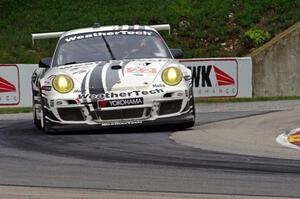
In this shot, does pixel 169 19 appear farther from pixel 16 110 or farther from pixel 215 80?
pixel 16 110

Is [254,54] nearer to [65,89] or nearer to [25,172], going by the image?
[65,89]

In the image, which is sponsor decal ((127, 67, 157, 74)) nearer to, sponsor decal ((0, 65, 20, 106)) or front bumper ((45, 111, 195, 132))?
front bumper ((45, 111, 195, 132))

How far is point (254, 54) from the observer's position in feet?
75.7

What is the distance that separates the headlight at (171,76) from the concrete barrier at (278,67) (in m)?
11.8

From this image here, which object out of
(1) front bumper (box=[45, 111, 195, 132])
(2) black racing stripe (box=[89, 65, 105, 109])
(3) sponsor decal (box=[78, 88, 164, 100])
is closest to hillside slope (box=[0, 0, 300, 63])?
(1) front bumper (box=[45, 111, 195, 132])

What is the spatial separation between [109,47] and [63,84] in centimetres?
135

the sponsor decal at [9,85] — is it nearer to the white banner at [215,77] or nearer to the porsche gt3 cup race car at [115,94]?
the white banner at [215,77]

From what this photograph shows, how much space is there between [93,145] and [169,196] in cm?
290

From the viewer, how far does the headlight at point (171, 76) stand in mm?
10508

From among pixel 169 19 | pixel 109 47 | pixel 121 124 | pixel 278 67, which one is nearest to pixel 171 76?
pixel 121 124

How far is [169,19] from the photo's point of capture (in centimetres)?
2756

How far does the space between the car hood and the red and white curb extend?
166cm

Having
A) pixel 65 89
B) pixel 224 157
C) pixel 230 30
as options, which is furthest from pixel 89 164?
pixel 230 30

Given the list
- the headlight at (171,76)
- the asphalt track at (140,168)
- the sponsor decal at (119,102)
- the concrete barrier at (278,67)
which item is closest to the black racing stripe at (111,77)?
the sponsor decal at (119,102)
